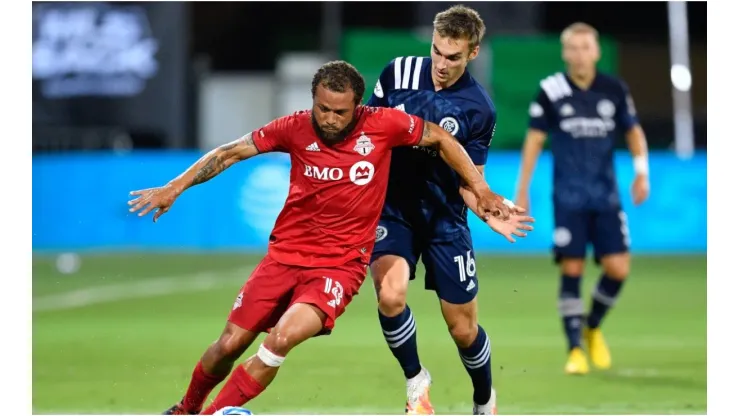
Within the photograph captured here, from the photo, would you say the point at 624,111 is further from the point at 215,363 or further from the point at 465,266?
the point at 215,363

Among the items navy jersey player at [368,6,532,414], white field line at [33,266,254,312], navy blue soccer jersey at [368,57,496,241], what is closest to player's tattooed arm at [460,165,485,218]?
navy jersey player at [368,6,532,414]

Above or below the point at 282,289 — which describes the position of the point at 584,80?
above

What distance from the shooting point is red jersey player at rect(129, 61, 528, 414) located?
670 cm

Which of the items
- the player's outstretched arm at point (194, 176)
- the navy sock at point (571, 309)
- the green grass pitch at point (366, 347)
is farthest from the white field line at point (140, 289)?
the player's outstretched arm at point (194, 176)

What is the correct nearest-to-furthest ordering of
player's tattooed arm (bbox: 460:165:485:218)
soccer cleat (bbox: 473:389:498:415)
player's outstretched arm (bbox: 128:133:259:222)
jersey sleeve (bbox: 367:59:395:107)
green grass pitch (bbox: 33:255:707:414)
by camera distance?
player's outstretched arm (bbox: 128:133:259:222), player's tattooed arm (bbox: 460:165:485:218), jersey sleeve (bbox: 367:59:395:107), soccer cleat (bbox: 473:389:498:415), green grass pitch (bbox: 33:255:707:414)

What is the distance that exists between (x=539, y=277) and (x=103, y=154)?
8.10m

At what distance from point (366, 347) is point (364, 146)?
196 inches

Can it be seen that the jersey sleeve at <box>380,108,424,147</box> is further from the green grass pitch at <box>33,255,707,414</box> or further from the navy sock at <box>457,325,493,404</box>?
the green grass pitch at <box>33,255,707,414</box>

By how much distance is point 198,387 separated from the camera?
22.7ft

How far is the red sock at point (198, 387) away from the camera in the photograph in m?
6.88

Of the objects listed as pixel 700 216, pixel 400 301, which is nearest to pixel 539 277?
pixel 700 216

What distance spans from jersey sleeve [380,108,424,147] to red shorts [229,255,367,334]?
70 cm

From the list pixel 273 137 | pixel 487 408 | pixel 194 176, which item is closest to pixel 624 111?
pixel 487 408

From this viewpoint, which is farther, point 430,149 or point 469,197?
point 430,149
